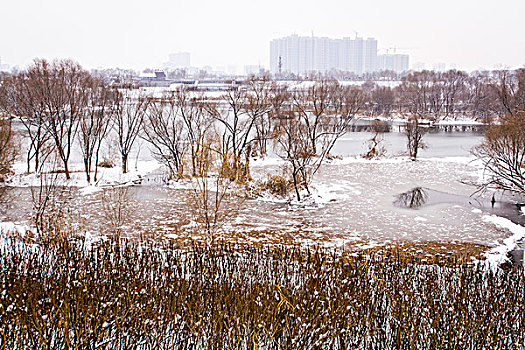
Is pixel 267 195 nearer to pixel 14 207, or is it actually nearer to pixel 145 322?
pixel 14 207

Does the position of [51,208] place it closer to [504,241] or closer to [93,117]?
[93,117]

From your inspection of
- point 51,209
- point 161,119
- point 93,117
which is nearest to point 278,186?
point 51,209

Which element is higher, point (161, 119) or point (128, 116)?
point (128, 116)

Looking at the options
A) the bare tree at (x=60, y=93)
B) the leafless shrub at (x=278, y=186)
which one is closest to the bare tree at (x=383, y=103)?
the bare tree at (x=60, y=93)

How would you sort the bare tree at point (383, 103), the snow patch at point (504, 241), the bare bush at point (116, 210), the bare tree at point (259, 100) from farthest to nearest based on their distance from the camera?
the bare tree at point (383, 103) < the bare tree at point (259, 100) < the bare bush at point (116, 210) < the snow patch at point (504, 241)

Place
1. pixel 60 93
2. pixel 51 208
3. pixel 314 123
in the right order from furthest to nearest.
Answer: pixel 314 123 → pixel 60 93 → pixel 51 208

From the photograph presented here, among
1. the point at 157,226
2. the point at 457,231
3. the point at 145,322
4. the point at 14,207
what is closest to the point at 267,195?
the point at 157,226

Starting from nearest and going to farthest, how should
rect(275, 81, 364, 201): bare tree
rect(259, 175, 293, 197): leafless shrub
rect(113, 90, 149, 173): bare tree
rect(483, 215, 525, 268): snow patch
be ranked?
rect(483, 215, 525, 268): snow patch, rect(259, 175, 293, 197): leafless shrub, rect(275, 81, 364, 201): bare tree, rect(113, 90, 149, 173): bare tree

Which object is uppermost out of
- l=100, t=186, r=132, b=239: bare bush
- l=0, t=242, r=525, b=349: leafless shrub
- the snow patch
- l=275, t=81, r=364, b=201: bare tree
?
l=275, t=81, r=364, b=201: bare tree

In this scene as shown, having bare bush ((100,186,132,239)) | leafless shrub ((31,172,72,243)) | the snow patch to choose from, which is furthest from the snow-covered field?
leafless shrub ((31,172,72,243))

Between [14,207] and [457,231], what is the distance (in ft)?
55.6

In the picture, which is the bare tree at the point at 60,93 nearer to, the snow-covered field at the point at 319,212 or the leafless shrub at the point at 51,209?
the snow-covered field at the point at 319,212

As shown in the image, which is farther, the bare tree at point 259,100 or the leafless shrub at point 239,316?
the bare tree at point 259,100

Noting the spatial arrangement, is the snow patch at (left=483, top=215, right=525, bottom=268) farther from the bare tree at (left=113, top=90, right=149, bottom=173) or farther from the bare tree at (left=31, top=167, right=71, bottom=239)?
the bare tree at (left=113, top=90, right=149, bottom=173)
